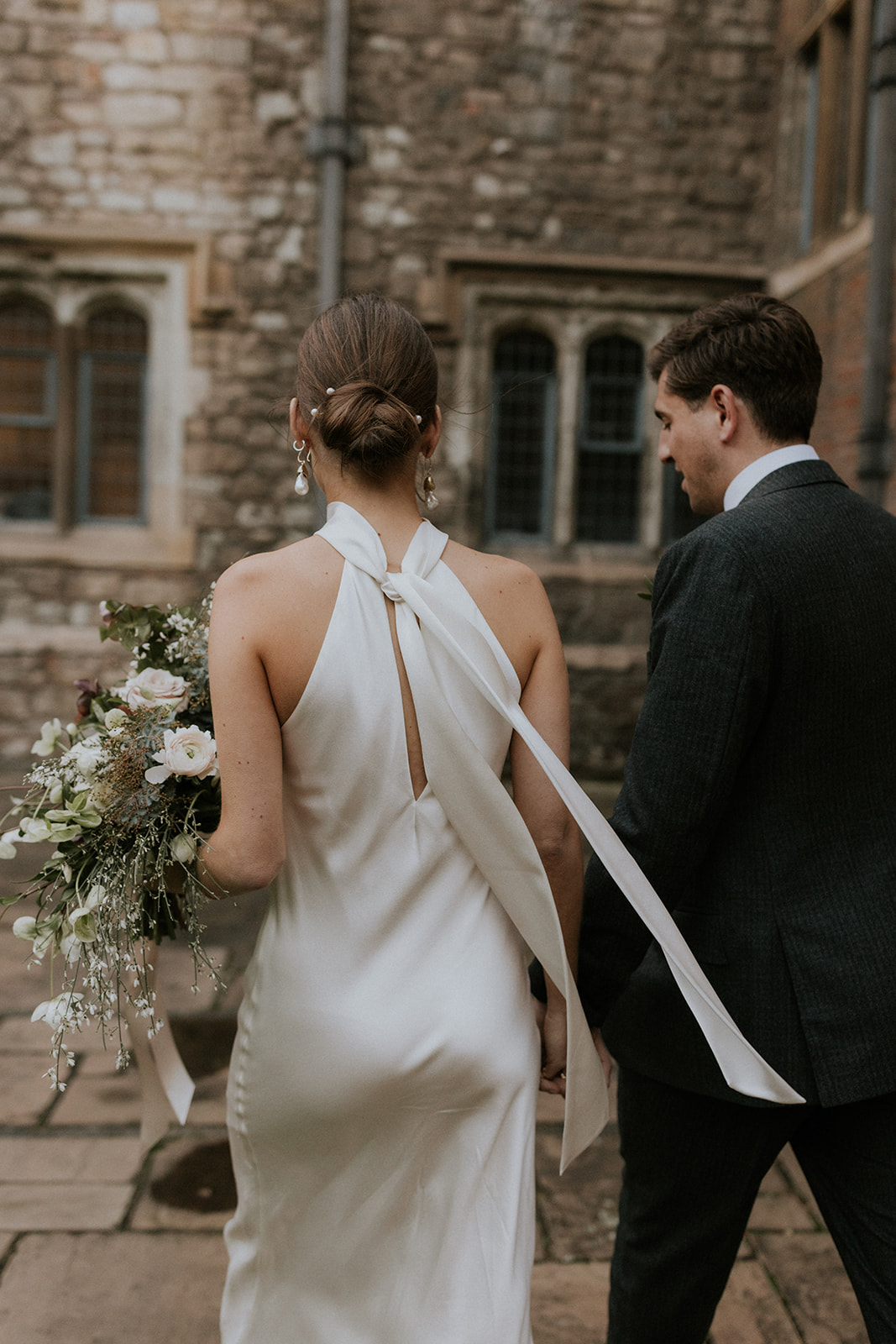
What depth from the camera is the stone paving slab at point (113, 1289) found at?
Answer: 2.24 m

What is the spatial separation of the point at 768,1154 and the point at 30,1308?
1.64m

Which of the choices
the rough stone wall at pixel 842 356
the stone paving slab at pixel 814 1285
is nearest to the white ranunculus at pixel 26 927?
the stone paving slab at pixel 814 1285

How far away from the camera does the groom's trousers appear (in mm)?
1513

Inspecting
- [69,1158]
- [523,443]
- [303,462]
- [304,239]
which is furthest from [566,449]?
[303,462]

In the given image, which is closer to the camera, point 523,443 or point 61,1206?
point 61,1206

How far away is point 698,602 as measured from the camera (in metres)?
1.51

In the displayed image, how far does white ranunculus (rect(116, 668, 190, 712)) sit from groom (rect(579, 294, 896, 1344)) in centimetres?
73

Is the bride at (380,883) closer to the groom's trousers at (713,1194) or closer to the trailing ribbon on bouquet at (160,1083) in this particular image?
the groom's trousers at (713,1194)

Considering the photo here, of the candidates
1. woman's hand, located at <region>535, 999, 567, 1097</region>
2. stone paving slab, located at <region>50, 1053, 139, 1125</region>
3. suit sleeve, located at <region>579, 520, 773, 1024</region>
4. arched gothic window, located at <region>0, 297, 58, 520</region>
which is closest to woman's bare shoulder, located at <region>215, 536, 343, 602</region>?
suit sleeve, located at <region>579, 520, 773, 1024</region>

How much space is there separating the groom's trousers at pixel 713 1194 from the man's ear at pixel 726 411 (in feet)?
3.26

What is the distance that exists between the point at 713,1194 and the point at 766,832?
570 mm

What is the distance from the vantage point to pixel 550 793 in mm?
1628

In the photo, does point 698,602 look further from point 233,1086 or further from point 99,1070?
point 99,1070

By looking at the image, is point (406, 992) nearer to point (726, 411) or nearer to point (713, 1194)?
point (713, 1194)
